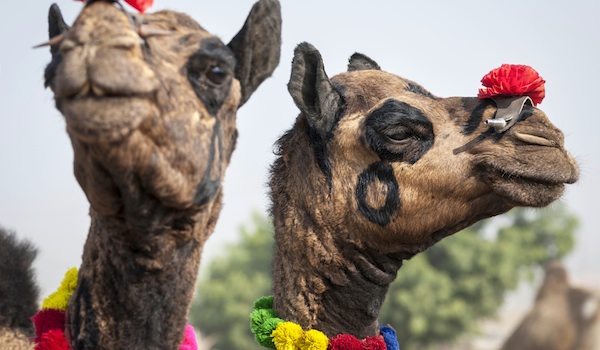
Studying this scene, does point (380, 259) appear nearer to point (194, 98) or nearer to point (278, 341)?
point (278, 341)

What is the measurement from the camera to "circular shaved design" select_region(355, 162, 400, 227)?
197 inches

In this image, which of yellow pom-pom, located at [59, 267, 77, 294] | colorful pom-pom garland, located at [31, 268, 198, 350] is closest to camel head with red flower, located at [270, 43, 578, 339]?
colorful pom-pom garland, located at [31, 268, 198, 350]

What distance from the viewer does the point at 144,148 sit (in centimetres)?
302

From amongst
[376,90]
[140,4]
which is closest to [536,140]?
[376,90]

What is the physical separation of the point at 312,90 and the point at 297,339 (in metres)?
1.44

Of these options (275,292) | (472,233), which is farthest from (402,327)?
(275,292)

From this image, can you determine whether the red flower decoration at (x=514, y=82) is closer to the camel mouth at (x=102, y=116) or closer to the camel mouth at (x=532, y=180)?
the camel mouth at (x=532, y=180)

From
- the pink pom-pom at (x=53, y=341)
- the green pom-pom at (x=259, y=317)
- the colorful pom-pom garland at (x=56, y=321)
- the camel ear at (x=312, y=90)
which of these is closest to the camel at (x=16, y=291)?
the colorful pom-pom garland at (x=56, y=321)

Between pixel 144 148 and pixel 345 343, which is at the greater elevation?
pixel 345 343

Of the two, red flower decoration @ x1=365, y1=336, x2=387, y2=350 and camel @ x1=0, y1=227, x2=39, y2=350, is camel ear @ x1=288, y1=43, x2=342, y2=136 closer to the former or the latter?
red flower decoration @ x1=365, y1=336, x2=387, y2=350

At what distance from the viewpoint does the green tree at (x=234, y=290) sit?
4009 cm

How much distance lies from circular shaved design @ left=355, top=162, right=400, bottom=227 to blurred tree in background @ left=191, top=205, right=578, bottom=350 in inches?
1132

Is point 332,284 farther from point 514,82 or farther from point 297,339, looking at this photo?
point 514,82

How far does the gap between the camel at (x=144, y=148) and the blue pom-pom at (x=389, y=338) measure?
187cm
